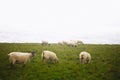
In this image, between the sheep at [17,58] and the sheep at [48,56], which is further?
the sheep at [48,56]

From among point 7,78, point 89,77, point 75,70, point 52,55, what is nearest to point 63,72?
point 75,70

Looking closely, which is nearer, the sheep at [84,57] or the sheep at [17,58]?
the sheep at [17,58]

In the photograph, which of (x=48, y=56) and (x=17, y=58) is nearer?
(x=17, y=58)

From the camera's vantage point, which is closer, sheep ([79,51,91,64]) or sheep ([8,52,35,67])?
sheep ([8,52,35,67])

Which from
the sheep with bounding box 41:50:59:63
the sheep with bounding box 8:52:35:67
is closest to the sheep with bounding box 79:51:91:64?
the sheep with bounding box 41:50:59:63

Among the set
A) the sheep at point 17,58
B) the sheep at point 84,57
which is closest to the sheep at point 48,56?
the sheep at point 17,58

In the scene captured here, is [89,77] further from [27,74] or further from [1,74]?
[1,74]

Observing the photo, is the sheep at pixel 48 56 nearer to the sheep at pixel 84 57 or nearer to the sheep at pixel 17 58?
the sheep at pixel 17 58

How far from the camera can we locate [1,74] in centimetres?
1636

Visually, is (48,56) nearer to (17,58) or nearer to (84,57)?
(17,58)

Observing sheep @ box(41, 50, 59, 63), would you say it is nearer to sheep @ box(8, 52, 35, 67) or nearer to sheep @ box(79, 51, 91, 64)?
sheep @ box(8, 52, 35, 67)

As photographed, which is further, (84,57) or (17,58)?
(84,57)

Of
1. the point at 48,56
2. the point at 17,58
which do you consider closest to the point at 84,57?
the point at 48,56

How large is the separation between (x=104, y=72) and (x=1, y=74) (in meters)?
9.91
